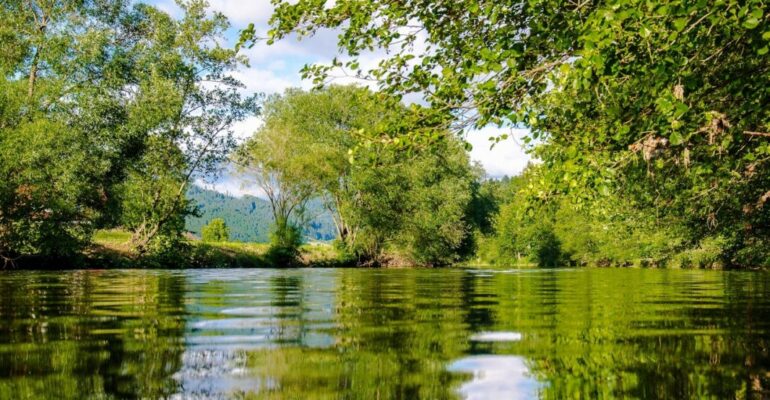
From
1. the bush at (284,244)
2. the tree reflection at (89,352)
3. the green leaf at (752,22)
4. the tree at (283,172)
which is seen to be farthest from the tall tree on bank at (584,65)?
the tree at (283,172)

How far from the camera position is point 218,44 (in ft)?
131

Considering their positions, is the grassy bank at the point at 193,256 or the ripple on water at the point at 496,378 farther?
the grassy bank at the point at 193,256

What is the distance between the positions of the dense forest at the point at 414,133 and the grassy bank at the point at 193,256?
77 centimetres

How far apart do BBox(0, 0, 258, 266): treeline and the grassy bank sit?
0.88 meters

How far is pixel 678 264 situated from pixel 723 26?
5624 cm

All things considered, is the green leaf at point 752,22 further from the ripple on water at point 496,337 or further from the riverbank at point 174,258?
the riverbank at point 174,258

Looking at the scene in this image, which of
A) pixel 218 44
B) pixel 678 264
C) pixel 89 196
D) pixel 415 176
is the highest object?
pixel 218 44

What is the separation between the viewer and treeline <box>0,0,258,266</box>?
1216 inches

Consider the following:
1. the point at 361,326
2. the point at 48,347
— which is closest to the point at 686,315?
the point at 361,326

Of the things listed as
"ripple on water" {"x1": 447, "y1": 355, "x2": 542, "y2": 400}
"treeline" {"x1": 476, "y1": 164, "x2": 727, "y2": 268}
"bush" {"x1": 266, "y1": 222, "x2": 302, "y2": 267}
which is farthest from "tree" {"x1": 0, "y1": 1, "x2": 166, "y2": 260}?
"ripple on water" {"x1": 447, "y1": 355, "x2": 542, "y2": 400}

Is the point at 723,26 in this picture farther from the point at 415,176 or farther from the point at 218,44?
the point at 415,176

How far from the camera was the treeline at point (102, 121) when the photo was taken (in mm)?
30875

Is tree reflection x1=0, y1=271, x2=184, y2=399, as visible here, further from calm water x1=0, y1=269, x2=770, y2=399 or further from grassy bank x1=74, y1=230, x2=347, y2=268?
grassy bank x1=74, y1=230, x2=347, y2=268

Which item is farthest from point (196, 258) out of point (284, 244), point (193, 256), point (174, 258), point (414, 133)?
point (414, 133)
